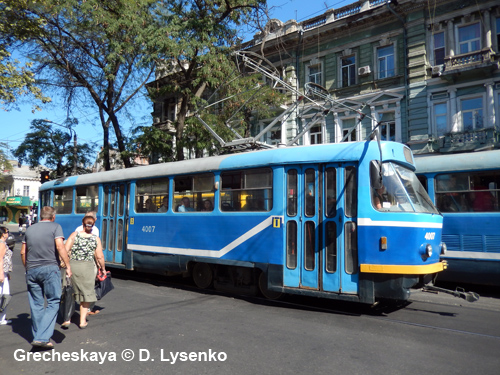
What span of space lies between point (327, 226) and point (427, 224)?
1547mm

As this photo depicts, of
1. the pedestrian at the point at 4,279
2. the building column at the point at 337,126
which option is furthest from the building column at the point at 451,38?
the pedestrian at the point at 4,279

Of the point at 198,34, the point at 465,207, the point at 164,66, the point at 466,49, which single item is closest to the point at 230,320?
the point at 465,207

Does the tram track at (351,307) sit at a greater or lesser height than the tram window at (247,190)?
lesser

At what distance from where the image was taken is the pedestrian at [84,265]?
5.90 metres

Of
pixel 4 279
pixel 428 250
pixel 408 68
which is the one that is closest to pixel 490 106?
pixel 408 68

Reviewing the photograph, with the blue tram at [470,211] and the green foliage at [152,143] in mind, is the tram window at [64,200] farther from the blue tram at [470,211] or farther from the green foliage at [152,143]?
the blue tram at [470,211]

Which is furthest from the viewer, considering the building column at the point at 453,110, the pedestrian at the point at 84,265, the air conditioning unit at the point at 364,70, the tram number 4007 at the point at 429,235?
the air conditioning unit at the point at 364,70

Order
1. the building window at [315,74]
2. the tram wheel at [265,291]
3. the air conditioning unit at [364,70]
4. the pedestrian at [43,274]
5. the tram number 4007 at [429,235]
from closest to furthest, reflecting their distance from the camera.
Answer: the pedestrian at [43,274]
the tram number 4007 at [429,235]
the tram wheel at [265,291]
the air conditioning unit at [364,70]
the building window at [315,74]

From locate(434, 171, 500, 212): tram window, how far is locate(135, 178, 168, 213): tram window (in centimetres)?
619

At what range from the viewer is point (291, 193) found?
286 inches

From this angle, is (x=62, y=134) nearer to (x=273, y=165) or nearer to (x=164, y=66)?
(x=164, y=66)

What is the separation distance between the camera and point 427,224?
641cm

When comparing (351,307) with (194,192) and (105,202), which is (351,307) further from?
(105,202)

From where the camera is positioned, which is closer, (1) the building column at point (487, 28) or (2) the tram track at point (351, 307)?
(2) the tram track at point (351, 307)
